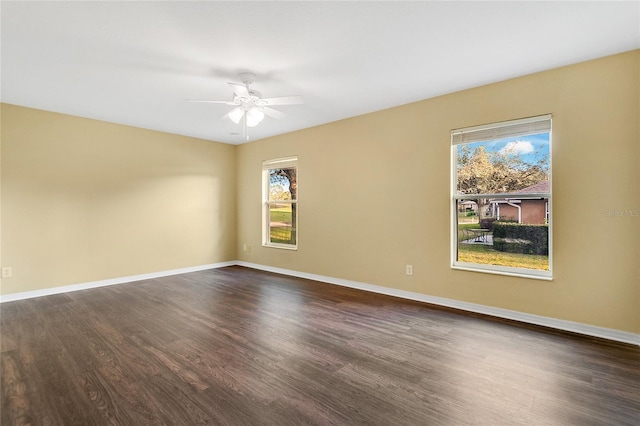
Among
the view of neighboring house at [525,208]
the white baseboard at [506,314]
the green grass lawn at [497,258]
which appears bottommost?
the white baseboard at [506,314]

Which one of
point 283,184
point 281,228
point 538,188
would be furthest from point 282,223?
point 538,188

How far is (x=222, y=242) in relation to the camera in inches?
244

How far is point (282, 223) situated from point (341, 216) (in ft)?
4.90

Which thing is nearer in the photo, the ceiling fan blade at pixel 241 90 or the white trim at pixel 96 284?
the ceiling fan blade at pixel 241 90

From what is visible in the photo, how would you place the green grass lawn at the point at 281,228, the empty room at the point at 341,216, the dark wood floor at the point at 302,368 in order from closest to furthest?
the dark wood floor at the point at 302,368 < the empty room at the point at 341,216 < the green grass lawn at the point at 281,228

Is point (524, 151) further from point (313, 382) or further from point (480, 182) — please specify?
point (313, 382)

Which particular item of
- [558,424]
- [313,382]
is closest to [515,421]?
[558,424]

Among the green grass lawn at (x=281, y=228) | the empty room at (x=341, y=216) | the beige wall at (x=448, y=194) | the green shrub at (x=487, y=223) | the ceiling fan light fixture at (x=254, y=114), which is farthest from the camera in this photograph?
the green grass lawn at (x=281, y=228)

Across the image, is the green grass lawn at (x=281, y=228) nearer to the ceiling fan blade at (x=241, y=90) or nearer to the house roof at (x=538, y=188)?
the ceiling fan blade at (x=241, y=90)

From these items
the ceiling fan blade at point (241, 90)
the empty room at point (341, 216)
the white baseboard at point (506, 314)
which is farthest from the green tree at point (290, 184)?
the ceiling fan blade at point (241, 90)

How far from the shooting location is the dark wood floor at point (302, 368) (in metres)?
1.74

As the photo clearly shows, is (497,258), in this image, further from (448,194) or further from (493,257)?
(448,194)

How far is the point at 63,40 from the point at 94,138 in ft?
8.28

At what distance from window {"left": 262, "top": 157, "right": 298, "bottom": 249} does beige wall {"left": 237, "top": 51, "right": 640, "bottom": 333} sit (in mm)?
204
